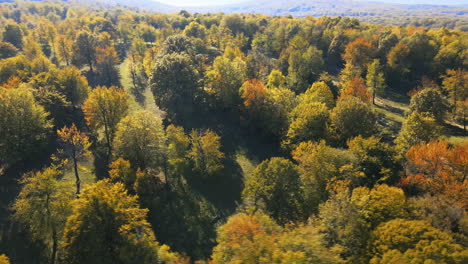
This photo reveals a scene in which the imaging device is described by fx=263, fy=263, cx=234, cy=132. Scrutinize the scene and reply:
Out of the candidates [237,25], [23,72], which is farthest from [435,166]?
[237,25]

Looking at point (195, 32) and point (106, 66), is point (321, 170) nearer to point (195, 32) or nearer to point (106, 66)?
point (106, 66)

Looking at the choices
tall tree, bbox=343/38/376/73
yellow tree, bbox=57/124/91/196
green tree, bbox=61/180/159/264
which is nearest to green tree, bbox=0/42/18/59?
yellow tree, bbox=57/124/91/196

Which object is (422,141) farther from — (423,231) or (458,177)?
(423,231)

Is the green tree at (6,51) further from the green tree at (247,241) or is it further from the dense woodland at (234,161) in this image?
the green tree at (247,241)

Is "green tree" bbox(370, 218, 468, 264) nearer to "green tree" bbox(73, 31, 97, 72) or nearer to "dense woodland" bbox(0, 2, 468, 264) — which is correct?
"dense woodland" bbox(0, 2, 468, 264)

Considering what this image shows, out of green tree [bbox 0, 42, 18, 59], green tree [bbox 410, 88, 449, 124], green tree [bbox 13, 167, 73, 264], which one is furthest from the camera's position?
green tree [bbox 0, 42, 18, 59]

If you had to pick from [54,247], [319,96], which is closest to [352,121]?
[319,96]

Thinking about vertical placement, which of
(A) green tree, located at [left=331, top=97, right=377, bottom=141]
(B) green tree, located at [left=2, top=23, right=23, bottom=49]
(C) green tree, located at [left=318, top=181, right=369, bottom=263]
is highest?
(B) green tree, located at [left=2, top=23, right=23, bottom=49]
